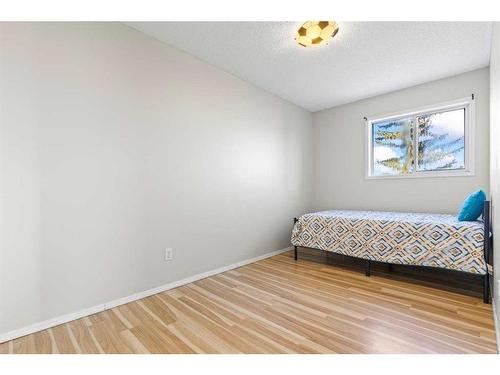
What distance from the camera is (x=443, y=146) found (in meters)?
A: 3.18

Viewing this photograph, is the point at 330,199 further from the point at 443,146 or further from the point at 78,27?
the point at 78,27

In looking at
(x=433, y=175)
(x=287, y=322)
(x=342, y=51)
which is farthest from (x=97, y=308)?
(x=433, y=175)

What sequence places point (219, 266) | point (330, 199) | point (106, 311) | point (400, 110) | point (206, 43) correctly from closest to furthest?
point (106, 311)
point (206, 43)
point (219, 266)
point (400, 110)
point (330, 199)

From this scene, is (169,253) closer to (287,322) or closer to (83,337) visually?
(83,337)

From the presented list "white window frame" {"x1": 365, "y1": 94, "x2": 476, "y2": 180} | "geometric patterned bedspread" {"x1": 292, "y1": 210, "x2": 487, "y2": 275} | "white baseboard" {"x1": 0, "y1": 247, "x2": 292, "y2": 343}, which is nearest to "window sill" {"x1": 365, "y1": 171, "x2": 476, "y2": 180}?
"white window frame" {"x1": 365, "y1": 94, "x2": 476, "y2": 180}

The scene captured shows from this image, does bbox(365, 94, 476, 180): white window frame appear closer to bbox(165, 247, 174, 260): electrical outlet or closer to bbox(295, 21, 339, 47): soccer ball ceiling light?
bbox(295, 21, 339, 47): soccer ball ceiling light

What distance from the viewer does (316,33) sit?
6.80 ft

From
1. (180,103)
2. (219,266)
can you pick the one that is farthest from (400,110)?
(219,266)

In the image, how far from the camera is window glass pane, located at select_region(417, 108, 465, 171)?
304cm

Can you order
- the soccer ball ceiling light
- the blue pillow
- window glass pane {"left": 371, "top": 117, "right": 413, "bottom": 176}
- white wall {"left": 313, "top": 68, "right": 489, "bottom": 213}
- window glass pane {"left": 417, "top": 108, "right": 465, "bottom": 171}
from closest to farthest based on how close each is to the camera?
the soccer ball ceiling light
the blue pillow
white wall {"left": 313, "top": 68, "right": 489, "bottom": 213}
window glass pane {"left": 417, "top": 108, "right": 465, "bottom": 171}
window glass pane {"left": 371, "top": 117, "right": 413, "bottom": 176}

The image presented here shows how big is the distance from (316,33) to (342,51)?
1.64 feet

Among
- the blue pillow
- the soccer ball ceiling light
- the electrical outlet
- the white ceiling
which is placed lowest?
the electrical outlet

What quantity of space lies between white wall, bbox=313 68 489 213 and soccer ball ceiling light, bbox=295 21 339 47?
186cm

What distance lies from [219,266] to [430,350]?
1963 mm
